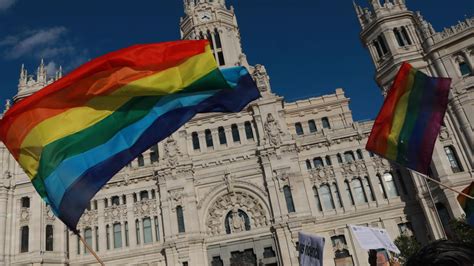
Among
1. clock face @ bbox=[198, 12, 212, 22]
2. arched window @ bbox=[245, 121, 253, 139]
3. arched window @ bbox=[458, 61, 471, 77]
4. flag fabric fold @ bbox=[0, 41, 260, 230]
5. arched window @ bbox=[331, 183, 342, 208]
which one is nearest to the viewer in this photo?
flag fabric fold @ bbox=[0, 41, 260, 230]

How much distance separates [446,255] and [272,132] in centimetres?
3788

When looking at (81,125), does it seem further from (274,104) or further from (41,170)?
(274,104)

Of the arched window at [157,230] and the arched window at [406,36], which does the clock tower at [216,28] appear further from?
the arched window at [157,230]

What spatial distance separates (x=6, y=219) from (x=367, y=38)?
3755cm

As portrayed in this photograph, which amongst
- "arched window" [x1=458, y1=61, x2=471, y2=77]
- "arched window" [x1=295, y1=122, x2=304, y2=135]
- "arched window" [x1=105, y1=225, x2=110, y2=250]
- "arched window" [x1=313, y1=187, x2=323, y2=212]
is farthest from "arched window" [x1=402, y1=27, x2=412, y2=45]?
"arched window" [x1=105, y1=225, x2=110, y2=250]

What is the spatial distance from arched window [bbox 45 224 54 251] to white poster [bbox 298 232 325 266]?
1202 inches

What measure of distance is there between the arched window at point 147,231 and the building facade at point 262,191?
3.7 inches

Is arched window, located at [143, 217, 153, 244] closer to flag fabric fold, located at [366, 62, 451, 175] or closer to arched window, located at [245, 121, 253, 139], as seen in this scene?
arched window, located at [245, 121, 253, 139]

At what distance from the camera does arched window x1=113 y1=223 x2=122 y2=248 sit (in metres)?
38.7

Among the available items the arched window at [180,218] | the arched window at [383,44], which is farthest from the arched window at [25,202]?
the arched window at [383,44]

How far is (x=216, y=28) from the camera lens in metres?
52.3

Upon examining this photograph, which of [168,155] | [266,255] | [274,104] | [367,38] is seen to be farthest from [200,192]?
[367,38]

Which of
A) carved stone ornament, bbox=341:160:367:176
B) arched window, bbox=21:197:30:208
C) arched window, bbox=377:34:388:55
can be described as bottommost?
carved stone ornament, bbox=341:160:367:176

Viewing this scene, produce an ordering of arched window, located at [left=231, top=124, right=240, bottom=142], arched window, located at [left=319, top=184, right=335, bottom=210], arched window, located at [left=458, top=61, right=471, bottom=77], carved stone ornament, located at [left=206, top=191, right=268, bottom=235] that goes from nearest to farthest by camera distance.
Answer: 1. arched window, located at [left=458, top=61, right=471, bottom=77]
2. carved stone ornament, located at [left=206, top=191, right=268, bottom=235]
3. arched window, located at [left=319, top=184, right=335, bottom=210]
4. arched window, located at [left=231, top=124, right=240, bottom=142]
